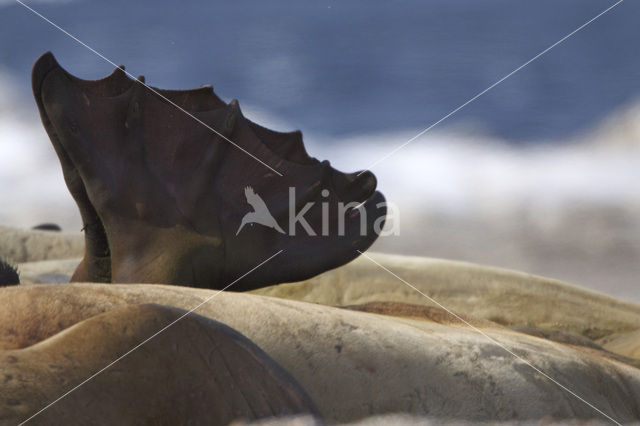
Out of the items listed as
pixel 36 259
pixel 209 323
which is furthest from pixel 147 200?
pixel 36 259

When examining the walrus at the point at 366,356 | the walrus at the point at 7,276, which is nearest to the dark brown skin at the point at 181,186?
the walrus at the point at 7,276

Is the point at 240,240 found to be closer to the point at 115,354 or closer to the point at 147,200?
the point at 147,200

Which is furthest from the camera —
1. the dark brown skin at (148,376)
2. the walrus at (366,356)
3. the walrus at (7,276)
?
the walrus at (7,276)

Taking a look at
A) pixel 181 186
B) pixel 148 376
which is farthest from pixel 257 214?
pixel 148 376

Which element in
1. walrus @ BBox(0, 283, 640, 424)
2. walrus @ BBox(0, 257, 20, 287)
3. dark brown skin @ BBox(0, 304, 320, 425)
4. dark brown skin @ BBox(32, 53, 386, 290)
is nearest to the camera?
dark brown skin @ BBox(0, 304, 320, 425)

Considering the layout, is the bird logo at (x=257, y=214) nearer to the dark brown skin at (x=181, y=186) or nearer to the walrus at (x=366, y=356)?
the dark brown skin at (x=181, y=186)

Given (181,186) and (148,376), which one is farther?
(181,186)

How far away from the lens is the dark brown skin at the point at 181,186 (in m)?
1.57

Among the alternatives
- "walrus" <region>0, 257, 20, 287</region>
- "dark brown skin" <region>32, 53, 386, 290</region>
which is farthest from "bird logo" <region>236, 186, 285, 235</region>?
"walrus" <region>0, 257, 20, 287</region>

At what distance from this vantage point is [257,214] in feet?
5.28

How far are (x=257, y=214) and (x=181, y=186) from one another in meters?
0.15

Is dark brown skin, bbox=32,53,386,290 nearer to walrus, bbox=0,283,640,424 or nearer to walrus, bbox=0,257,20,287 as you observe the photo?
walrus, bbox=0,257,20,287

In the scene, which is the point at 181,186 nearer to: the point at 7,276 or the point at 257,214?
the point at 257,214

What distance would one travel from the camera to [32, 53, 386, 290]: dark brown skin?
157 cm
